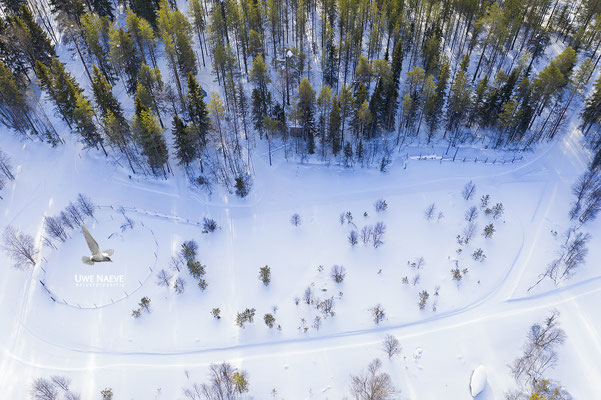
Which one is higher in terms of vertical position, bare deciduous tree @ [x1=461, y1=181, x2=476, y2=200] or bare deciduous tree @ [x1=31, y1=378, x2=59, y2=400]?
bare deciduous tree @ [x1=461, y1=181, x2=476, y2=200]

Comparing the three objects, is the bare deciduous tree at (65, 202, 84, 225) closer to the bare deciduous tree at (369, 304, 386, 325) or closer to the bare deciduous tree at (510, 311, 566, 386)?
the bare deciduous tree at (369, 304, 386, 325)

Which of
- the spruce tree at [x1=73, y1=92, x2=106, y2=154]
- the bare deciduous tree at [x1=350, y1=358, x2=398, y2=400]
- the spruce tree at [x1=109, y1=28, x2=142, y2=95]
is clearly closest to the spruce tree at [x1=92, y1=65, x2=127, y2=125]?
the spruce tree at [x1=73, y1=92, x2=106, y2=154]

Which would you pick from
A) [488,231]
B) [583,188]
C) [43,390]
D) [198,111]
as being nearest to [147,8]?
[198,111]

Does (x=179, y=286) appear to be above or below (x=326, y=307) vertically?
above

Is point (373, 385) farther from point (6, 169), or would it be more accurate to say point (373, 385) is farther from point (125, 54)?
point (6, 169)

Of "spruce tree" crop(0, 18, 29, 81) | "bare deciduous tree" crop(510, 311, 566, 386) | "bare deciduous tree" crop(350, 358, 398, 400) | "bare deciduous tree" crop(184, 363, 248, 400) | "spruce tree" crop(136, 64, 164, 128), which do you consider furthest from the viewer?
"spruce tree" crop(0, 18, 29, 81)

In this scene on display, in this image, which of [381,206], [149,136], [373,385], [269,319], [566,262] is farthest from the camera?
[381,206]
